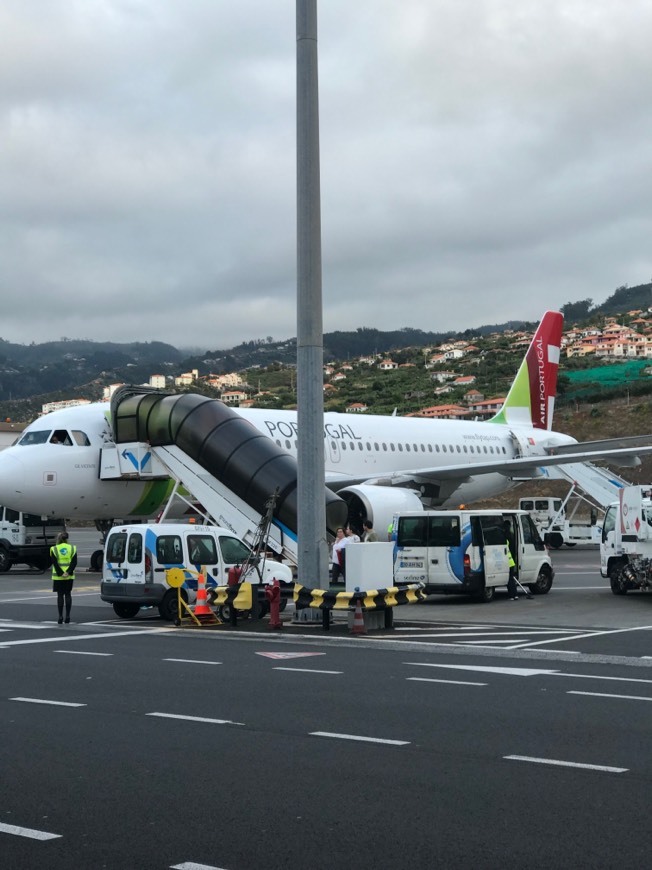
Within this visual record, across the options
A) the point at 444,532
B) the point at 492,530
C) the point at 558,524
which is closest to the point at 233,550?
the point at 444,532

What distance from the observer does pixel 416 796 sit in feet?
22.6

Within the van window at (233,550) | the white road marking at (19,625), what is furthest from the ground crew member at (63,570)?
the van window at (233,550)

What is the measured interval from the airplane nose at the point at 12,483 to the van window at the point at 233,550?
32.2 ft

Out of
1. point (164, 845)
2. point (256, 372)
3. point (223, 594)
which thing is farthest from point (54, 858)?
point (256, 372)

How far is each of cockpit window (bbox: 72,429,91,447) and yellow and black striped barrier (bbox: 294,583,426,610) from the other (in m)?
13.4

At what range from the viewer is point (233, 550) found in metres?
20.0

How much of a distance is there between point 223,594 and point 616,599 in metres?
8.35

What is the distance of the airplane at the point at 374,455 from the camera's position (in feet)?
92.7

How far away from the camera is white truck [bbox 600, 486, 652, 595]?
21469mm

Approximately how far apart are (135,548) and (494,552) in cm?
731

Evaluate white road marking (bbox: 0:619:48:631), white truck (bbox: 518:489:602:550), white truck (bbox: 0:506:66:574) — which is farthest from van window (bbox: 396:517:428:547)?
white truck (bbox: 518:489:602:550)

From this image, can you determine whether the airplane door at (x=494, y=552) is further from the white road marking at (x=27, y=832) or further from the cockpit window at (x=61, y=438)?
the white road marking at (x=27, y=832)

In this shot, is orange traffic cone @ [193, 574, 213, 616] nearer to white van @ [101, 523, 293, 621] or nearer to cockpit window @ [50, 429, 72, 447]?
white van @ [101, 523, 293, 621]

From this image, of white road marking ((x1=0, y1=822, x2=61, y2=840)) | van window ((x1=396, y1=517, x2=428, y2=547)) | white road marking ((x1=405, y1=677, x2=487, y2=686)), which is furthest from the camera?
van window ((x1=396, y1=517, x2=428, y2=547))
